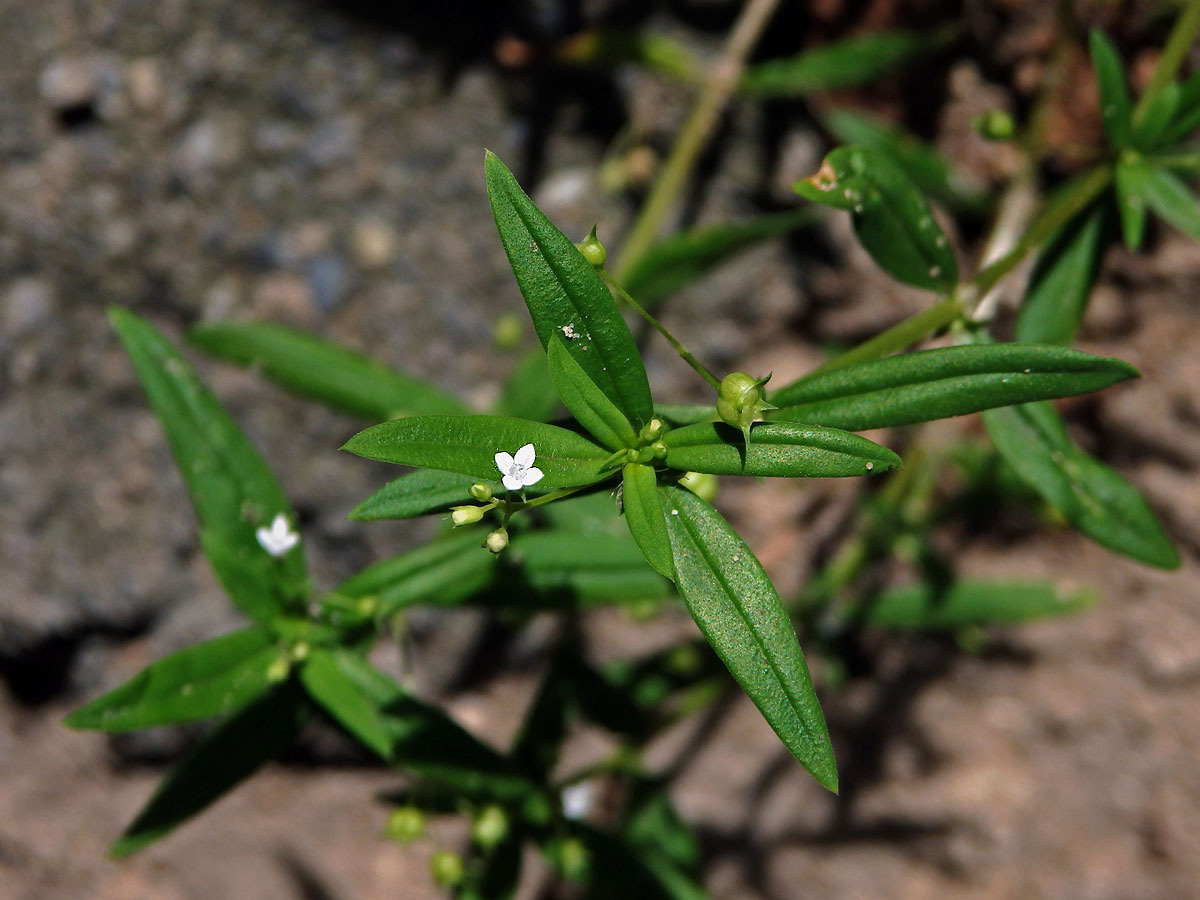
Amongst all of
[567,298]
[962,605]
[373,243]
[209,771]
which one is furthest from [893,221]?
[373,243]

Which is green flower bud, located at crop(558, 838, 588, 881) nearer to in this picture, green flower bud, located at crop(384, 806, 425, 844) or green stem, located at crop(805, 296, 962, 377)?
green flower bud, located at crop(384, 806, 425, 844)

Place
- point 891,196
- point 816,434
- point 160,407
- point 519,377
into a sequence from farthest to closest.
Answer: point 519,377 < point 160,407 < point 891,196 < point 816,434

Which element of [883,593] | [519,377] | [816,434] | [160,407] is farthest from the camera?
[883,593]

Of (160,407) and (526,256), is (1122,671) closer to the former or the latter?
(526,256)

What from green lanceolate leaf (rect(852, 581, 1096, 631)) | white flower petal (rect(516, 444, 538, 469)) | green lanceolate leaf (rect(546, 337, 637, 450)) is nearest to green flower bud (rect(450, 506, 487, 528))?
white flower petal (rect(516, 444, 538, 469))

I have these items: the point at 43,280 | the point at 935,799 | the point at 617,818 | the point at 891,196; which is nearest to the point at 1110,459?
the point at 935,799

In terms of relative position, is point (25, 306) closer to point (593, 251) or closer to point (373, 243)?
point (373, 243)
